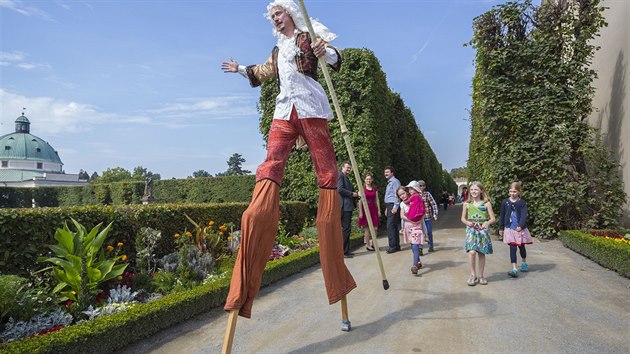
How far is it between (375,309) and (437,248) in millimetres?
5457

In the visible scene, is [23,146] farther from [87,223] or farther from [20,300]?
[20,300]

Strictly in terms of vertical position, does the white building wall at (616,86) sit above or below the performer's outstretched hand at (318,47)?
above

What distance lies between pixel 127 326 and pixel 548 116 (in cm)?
1055

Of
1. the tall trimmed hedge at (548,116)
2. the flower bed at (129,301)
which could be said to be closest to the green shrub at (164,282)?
the flower bed at (129,301)

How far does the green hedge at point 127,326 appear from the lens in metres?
3.13

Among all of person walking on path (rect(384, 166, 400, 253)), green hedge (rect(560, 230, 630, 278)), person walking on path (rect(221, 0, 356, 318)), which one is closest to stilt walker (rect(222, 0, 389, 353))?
person walking on path (rect(221, 0, 356, 318))

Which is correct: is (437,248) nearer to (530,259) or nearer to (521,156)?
(530,259)

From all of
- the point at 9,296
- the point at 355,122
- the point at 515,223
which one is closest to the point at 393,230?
the point at 515,223

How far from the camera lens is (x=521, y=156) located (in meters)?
10.6

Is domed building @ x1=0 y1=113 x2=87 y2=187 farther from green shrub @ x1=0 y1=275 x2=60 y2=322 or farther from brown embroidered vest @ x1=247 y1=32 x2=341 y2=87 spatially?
brown embroidered vest @ x1=247 y1=32 x2=341 y2=87

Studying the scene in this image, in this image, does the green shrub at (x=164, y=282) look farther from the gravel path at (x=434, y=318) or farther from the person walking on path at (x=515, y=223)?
the person walking on path at (x=515, y=223)

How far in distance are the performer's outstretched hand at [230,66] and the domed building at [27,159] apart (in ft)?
337

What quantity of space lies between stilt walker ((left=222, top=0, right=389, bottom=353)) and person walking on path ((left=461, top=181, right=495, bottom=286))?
2.89 m

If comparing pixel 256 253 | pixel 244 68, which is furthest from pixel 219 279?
pixel 244 68
